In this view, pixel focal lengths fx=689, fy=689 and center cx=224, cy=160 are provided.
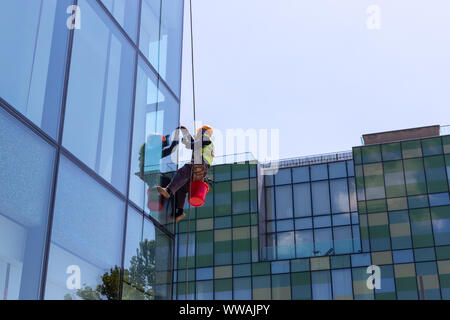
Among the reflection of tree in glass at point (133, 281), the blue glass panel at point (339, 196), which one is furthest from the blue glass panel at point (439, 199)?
the reflection of tree in glass at point (133, 281)

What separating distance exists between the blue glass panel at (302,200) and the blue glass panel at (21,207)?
5620 centimetres

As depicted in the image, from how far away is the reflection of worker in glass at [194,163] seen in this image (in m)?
15.2

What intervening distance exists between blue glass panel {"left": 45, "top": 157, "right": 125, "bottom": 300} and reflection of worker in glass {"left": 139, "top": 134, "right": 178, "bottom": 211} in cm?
143

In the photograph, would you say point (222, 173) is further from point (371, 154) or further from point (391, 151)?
point (391, 151)

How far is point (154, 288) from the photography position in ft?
43.2

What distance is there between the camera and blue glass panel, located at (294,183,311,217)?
64875 millimetres

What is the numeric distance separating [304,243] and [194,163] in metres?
48.5

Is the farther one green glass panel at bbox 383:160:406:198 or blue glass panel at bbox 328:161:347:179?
blue glass panel at bbox 328:161:347:179

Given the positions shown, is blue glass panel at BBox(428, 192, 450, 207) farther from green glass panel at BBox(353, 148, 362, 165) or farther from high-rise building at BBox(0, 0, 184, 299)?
high-rise building at BBox(0, 0, 184, 299)

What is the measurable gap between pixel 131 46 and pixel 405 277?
153 ft

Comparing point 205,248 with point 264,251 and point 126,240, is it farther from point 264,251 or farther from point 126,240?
point 126,240

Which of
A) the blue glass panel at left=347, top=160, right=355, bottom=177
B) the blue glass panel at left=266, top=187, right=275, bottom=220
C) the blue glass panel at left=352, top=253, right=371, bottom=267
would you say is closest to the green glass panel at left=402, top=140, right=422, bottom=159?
the blue glass panel at left=347, top=160, right=355, bottom=177

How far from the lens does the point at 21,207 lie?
912 centimetres
